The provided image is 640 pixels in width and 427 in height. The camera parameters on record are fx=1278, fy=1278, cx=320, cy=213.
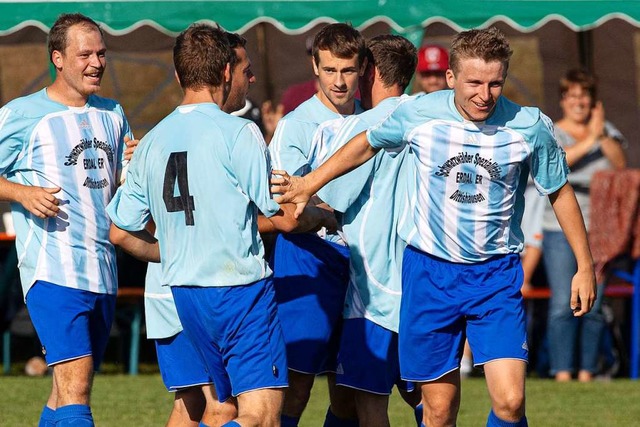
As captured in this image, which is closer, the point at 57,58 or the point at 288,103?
the point at 57,58

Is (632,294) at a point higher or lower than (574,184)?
lower

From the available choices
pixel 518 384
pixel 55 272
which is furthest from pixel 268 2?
pixel 518 384

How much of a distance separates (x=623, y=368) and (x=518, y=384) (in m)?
5.76

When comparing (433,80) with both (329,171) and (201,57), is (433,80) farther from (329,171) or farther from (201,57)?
(201,57)

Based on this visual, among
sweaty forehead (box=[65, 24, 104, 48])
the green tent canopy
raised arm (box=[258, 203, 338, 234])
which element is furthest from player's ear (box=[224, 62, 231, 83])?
the green tent canopy

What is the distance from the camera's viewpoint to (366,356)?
230 inches

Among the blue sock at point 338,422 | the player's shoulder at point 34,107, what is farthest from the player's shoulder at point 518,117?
the player's shoulder at point 34,107

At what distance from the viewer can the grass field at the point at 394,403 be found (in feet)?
26.9

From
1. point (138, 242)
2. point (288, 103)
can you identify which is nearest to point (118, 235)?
point (138, 242)

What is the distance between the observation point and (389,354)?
591 centimetres

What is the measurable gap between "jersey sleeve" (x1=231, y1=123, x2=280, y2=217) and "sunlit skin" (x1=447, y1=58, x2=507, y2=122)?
96 centimetres

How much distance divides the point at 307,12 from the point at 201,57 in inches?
188

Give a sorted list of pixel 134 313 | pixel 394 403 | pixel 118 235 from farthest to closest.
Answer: pixel 134 313 → pixel 394 403 → pixel 118 235

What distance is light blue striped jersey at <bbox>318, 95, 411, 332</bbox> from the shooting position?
579 centimetres
